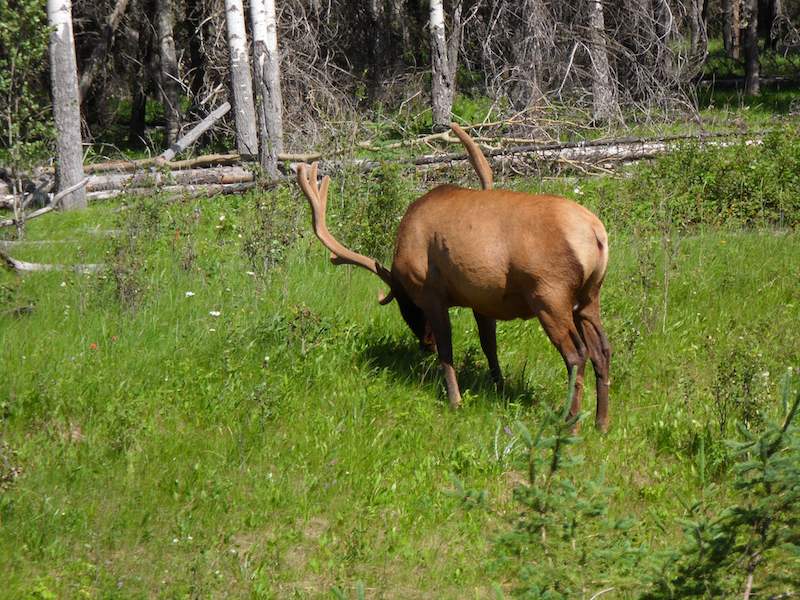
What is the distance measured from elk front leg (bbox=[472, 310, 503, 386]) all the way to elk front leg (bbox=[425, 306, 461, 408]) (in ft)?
0.94

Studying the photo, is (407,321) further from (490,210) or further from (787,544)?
(787,544)

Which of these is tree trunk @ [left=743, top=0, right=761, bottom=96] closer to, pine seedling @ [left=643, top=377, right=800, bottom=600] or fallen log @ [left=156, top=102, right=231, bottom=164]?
fallen log @ [left=156, top=102, right=231, bottom=164]

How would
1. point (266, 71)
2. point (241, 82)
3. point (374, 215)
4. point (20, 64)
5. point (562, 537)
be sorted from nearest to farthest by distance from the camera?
point (562, 537) < point (374, 215) < point (20, 64) < point (266, 71) < point (241, 82)

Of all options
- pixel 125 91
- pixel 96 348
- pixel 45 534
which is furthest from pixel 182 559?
pixel 125 91

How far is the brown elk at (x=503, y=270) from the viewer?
6.88 metres

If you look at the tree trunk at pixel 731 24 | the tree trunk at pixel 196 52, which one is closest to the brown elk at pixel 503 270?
the tree trunk at pixel 196 52

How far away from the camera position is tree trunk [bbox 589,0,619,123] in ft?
59.9

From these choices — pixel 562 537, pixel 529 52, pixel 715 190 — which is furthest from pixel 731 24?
pixel 562 537

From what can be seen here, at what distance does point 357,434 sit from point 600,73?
13.0 m

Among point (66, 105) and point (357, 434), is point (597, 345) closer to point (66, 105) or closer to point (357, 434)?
point (357, 434)

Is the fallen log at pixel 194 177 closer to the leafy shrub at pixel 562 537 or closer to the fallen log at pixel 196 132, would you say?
the fallen log at pixel 196 132

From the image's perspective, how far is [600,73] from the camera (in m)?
18.7

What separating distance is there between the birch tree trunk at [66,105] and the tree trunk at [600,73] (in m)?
8.19

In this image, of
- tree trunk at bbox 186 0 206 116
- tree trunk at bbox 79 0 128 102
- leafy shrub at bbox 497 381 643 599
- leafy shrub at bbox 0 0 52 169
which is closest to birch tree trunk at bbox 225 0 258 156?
tree trunk at bbox 186 0 206 116
